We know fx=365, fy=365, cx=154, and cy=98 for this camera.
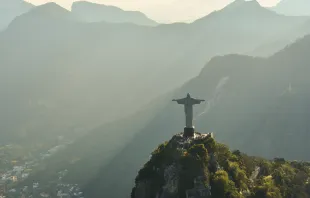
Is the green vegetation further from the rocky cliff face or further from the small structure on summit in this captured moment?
the small structure on summit

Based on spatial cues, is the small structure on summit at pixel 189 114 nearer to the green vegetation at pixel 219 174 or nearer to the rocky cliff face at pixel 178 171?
the rocky cliff face at pixel 178 171

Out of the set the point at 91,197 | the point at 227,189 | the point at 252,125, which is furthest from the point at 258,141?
the point at 227,189

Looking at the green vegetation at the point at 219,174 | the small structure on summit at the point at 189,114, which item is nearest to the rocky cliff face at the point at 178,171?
the green vegetation at the point at 219,174

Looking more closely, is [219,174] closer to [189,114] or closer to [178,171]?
[178,171]

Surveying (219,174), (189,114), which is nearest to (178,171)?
(219,174)

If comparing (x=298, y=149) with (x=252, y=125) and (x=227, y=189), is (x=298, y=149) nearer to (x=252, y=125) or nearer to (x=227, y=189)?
(x=252, y=125)

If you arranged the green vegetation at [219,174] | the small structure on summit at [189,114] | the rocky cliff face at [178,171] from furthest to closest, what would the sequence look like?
1. the small structure on summit at [189,114]
2. the green vegetation at [219,174]
3. the rocky cliff face at [178,171]

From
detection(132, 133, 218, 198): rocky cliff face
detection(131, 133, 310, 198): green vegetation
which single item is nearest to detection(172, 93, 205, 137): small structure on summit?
detection(132, 133, 218, 198): rocky cliff face

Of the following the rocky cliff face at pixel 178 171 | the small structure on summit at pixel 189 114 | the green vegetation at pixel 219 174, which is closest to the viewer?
the rocky cliff face at pixel 178 171
